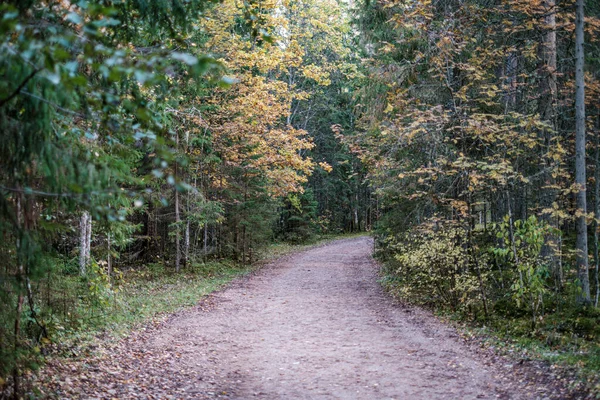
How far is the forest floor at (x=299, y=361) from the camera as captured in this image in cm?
636

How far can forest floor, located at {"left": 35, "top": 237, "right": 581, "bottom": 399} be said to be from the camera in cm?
636

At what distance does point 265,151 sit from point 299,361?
40.6ft

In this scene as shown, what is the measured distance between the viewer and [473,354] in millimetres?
8016

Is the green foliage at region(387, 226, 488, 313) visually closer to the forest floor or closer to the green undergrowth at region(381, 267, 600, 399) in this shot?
the green undergrowth at region(381, 267, 600, 399)

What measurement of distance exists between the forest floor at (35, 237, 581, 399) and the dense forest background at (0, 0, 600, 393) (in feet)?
3.09

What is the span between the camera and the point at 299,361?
8016 millimetres

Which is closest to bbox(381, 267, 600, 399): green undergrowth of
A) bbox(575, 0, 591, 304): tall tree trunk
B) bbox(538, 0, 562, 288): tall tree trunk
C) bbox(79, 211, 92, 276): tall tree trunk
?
bbox(575, 0, 591, 304): tall tree trunk

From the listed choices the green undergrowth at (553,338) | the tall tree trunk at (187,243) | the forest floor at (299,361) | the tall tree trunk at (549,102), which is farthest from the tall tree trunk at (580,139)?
the tall tree trunk at (187,243)

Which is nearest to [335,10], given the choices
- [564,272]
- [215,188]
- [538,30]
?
[215,188]

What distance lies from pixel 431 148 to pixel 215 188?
9.05 meters

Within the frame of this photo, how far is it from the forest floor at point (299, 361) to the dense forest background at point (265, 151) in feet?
3.09

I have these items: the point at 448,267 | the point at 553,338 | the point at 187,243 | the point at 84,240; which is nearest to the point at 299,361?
the point at 553,338

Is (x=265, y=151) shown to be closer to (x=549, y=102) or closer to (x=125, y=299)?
(x=125, y=299)

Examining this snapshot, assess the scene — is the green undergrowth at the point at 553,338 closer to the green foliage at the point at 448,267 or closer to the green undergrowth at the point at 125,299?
the green foliage at the point at 448,267
